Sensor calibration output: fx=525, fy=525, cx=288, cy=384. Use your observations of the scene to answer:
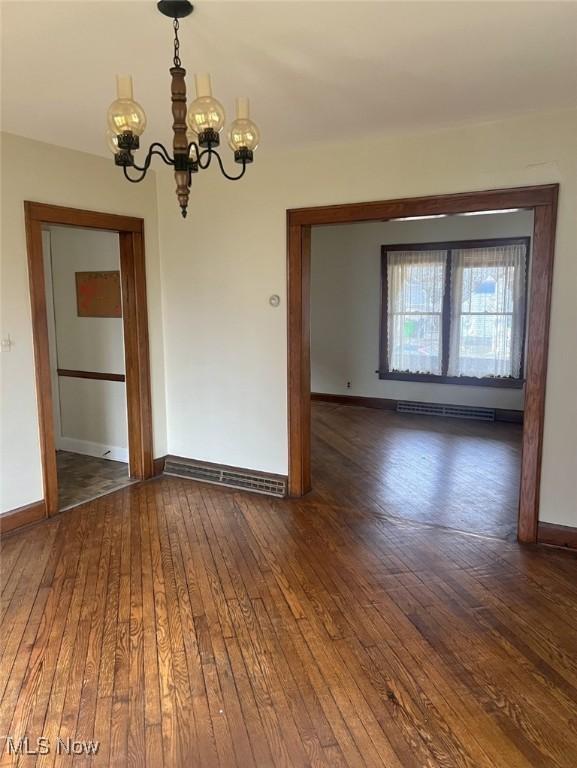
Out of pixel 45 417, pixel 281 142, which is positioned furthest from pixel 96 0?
pixel 45 417

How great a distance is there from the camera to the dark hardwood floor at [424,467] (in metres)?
3.91

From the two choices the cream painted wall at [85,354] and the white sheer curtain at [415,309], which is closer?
the cream painted wall at [85,354]

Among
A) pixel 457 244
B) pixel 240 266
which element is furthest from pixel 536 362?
pixel 457 244

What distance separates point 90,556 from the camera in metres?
3.27

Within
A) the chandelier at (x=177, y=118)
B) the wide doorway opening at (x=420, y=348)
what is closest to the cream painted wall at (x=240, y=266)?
the wide doorway opening at (x=420, y=348)

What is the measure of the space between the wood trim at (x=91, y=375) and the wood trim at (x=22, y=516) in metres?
1.47

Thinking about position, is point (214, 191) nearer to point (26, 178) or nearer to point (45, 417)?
point (26, 178)

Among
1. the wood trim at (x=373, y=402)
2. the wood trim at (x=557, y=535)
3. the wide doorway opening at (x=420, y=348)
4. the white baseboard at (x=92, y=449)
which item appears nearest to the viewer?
the wood trim at (x=557, y=535)

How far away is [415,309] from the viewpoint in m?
7.13

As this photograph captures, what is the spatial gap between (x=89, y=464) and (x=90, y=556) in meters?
1.90

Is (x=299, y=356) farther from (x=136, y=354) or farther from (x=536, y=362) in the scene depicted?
(x=536, y=362)

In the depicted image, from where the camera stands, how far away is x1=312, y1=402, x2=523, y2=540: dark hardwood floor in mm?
3906

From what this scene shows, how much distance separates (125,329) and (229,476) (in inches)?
60.9

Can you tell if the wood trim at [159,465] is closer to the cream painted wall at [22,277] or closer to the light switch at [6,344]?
the cream painted wall at [22,277]
